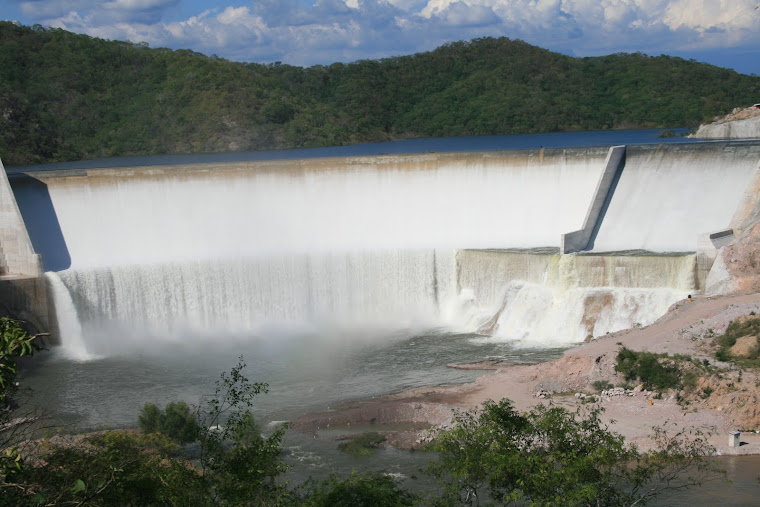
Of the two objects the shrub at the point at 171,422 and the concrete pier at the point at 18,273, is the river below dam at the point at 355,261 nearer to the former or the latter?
the concrete pier at the point at 18,273

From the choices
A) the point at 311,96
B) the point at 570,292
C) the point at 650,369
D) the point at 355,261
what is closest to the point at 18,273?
the point at 355,261

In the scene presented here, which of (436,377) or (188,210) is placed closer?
(436,377)

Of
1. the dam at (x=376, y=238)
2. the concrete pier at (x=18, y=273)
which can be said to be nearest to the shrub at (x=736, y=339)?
the dam at (x=376, y=238)

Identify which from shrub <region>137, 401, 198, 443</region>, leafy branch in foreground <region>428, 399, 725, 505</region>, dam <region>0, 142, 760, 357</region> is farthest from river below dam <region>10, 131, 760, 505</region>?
leafy branch in foreground <region>428, 399, 725, 505</region>

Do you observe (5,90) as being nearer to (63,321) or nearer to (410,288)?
(63,321)

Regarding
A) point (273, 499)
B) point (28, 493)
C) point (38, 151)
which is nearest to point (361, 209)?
point (273, 499)

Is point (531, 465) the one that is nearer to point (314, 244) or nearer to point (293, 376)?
point (293, 376)

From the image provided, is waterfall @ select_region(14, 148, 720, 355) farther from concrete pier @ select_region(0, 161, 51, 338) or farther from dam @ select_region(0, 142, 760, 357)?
concrete pier @ select_region(0, 161, 51, 338)
